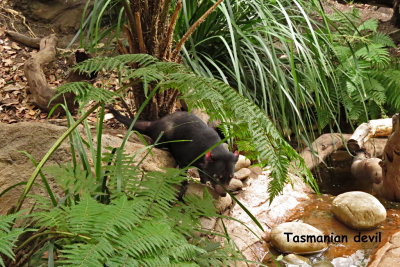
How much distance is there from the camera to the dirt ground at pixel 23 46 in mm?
4037

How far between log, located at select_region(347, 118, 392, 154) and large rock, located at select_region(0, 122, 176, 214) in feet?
6.47

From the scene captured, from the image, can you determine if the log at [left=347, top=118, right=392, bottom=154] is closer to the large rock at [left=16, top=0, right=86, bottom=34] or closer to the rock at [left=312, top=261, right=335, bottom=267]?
the rock at [left=312, top=261, right=335, bottom=267]

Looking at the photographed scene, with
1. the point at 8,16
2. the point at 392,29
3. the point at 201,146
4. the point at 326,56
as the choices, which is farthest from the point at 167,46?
the point at 392,29

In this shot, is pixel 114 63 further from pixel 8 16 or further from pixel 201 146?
pixel 8 16

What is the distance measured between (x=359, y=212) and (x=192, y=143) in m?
1.13

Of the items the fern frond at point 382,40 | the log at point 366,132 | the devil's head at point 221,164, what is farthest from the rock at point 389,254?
the fern frond at point 382,40

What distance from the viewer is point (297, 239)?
261cm

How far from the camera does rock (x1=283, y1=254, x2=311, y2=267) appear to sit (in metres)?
2.53

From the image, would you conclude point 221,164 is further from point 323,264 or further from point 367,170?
point 367,170

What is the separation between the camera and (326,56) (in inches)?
139

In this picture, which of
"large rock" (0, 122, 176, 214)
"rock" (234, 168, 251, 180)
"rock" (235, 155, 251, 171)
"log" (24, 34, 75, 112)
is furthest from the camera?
"log" (24, 34, 75, 112)

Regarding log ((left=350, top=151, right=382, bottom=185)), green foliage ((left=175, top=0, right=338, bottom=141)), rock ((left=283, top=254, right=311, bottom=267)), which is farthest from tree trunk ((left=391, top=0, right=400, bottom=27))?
rock ((left=283, top=254, right=311, bottom=267))

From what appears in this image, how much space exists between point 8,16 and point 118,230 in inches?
187

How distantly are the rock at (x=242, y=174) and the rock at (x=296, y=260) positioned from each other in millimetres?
803
